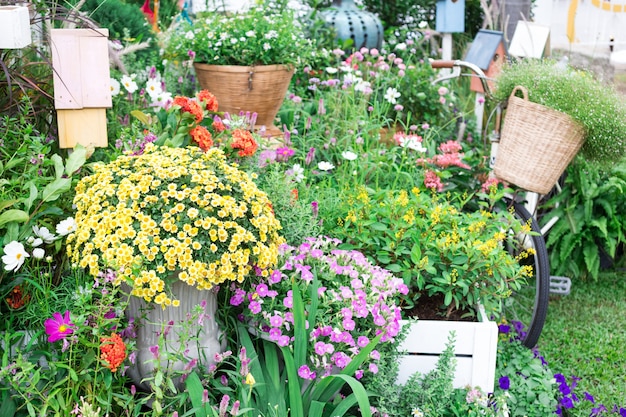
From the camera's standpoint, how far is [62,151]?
2693 millimetres

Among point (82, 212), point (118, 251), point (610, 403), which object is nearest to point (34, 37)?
point (82, 212)

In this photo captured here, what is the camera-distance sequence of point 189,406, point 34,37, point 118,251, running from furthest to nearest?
point 34,37, point 189,406, point 118,251

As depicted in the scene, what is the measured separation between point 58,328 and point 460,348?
4.51 ft

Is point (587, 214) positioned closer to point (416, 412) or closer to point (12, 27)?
point (416, 412)

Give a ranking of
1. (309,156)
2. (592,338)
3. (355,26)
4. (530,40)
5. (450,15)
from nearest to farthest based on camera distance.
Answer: (309,156) < (592,338) < (530,40) < (355,26) < (450,15)

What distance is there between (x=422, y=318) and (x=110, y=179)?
1282mm

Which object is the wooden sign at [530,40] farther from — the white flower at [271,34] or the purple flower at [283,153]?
the purple flower at [283,153]

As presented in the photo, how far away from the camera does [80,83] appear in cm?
244

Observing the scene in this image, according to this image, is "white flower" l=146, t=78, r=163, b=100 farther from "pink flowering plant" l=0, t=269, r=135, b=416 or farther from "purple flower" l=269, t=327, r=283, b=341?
"purple flower" l=269, t=327, r=283, b=341

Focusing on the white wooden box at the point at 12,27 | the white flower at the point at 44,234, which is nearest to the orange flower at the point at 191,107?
the white wooden box at the point at 12,27

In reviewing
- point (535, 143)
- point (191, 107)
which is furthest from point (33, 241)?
point (535, 143)

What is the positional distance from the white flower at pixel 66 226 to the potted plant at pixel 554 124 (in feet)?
6.00

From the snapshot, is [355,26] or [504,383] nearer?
[504,383]

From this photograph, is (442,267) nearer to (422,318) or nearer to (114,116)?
(422,318)
